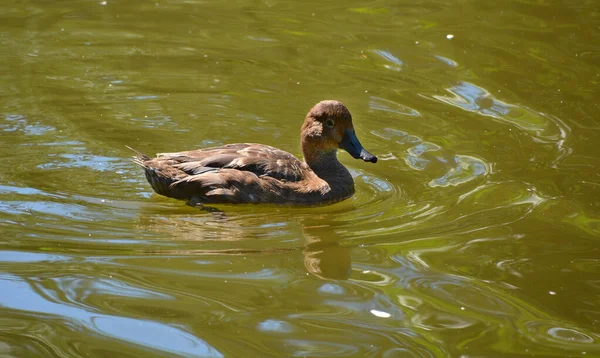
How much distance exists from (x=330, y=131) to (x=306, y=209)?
94cm

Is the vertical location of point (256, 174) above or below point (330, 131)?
below

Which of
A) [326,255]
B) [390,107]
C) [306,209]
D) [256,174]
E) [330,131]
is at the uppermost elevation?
[330,131]

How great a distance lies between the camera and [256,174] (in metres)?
7.89

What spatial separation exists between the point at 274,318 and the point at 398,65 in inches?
255

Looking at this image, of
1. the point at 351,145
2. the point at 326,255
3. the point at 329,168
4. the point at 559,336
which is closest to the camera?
the point at 559,336

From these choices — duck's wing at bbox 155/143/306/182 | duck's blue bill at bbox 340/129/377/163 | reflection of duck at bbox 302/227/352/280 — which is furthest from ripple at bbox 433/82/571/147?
reflection of duck at bbox 302/227/352/280

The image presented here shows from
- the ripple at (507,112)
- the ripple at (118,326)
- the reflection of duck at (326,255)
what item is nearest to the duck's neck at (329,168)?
the reflection of duck at (326,255)

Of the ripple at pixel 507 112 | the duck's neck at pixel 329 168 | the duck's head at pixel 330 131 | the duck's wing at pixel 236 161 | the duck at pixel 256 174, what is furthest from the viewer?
the ripple at pixel 507 112

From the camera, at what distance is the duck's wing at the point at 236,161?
7.88 metres

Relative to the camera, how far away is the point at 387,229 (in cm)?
704

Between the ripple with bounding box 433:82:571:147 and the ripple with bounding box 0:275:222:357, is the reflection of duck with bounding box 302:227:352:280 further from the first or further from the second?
the ripple with bounding box 433:82:571:147

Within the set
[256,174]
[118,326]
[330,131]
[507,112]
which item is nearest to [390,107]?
[507,112]

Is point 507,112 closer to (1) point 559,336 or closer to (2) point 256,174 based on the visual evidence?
(2) point 256,174

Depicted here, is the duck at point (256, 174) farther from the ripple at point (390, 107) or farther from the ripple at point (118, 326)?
the ripple at point (118, 326)
